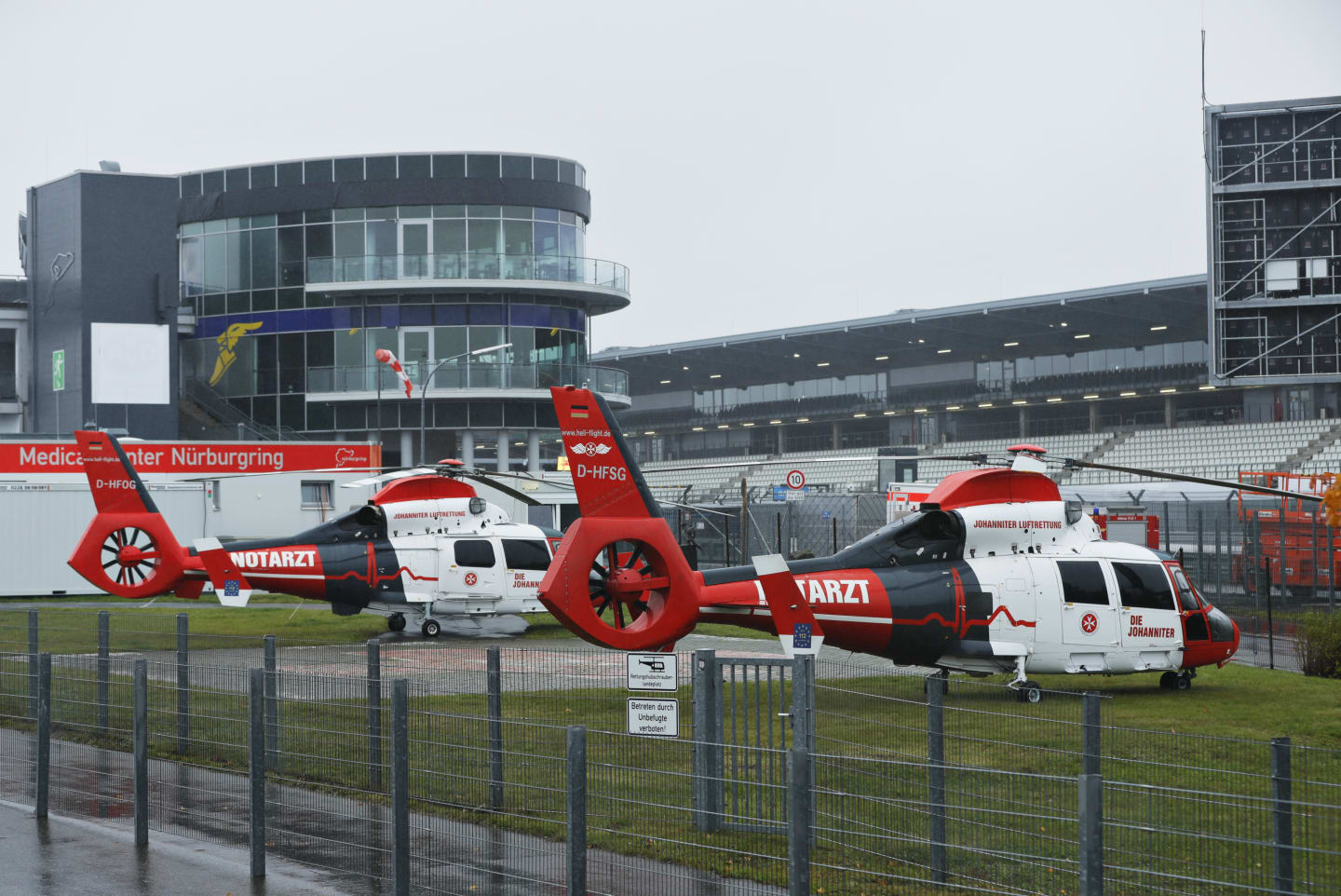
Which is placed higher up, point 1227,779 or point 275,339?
point 275,339

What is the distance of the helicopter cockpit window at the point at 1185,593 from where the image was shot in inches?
733

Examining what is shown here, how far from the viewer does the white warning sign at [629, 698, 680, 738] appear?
364 inches

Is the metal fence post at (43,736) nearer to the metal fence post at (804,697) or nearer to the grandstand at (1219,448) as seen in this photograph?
the metal fence post at (804,697)

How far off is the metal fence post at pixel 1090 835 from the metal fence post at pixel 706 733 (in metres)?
3.86

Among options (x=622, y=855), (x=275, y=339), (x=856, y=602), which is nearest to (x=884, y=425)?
(x=275, y=339)

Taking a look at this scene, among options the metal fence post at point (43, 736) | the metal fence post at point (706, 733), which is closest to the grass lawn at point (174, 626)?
the metal fence post at point (43, 736)

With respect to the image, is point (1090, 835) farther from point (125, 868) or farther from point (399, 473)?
point (399, 473)

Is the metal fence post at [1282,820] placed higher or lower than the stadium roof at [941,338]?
lower

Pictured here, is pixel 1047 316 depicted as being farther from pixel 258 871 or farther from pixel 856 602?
pixel 258 871

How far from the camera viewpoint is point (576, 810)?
25.2ft

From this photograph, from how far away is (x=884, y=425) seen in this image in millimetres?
82875

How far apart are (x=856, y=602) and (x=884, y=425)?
6697cm

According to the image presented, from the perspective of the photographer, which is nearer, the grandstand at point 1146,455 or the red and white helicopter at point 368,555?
the red and white helicopter at point 368,555

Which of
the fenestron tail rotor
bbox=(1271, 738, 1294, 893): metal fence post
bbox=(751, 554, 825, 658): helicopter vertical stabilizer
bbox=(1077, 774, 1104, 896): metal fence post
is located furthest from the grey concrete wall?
bbox=(1077, 774, 1104, 896): metal fence post
